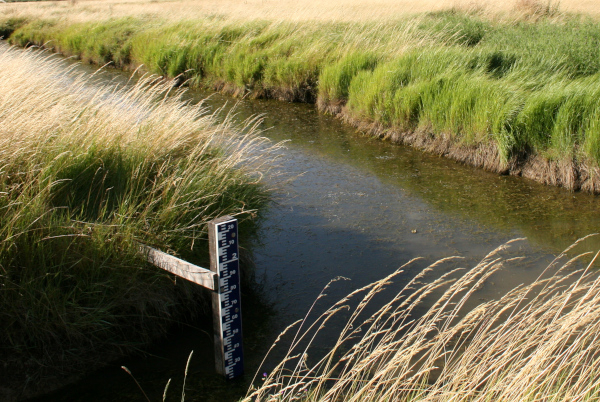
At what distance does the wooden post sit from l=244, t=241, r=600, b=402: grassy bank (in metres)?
0.23

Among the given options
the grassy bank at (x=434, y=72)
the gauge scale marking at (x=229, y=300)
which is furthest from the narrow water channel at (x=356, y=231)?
the grassy bank at (x=434, y=72)

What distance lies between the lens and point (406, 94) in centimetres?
847

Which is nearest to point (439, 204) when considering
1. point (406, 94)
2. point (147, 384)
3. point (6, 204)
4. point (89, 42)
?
point (406, 94)

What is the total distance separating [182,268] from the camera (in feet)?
11.0

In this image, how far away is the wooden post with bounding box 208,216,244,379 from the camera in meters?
3.15

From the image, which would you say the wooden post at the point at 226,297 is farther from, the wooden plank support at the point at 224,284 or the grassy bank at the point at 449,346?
the grassy bank at the point at 449,346

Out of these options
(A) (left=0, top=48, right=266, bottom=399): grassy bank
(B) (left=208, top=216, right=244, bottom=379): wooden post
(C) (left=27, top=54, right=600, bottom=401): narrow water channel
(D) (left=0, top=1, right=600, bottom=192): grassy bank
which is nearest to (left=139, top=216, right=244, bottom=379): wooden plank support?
(B) (left=208, top=216, right=244, bottom=379): wooden post

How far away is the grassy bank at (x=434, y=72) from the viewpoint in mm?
6930

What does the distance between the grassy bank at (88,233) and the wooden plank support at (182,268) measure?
10 cm

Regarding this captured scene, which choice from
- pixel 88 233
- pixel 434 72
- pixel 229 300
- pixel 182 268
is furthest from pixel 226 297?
pixel 434 72

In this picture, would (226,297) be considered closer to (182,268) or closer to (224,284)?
(224,284)

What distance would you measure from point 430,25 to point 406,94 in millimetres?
4231

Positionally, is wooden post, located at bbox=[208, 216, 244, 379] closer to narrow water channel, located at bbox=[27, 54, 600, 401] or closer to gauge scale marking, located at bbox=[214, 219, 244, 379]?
gauge scale marking, located at bbox=[214, 219, 244, 379]

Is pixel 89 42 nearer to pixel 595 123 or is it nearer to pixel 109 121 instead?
pixel 109 121
